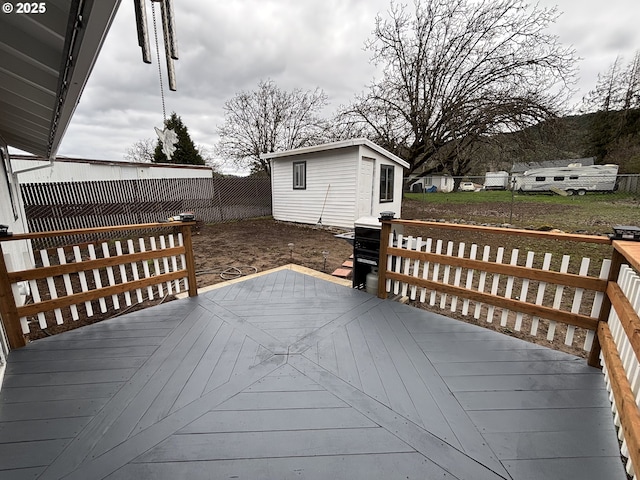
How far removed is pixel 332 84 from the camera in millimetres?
14578

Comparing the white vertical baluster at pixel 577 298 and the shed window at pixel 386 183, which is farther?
the shed window at pixel 386 183

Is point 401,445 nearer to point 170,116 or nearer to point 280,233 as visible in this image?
point 280,233

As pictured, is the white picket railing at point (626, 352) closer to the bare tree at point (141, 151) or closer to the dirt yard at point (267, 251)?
the dirt yard at point (267, 251)

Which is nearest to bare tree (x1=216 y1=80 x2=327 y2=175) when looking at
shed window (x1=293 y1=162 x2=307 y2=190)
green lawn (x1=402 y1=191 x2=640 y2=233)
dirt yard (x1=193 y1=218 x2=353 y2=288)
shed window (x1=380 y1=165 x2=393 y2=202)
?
shed window (x1=293 y1=162 x2=307 y2=190)

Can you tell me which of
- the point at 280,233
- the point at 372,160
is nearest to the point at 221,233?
the point at 280,233

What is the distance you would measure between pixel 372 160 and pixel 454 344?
7.18 meters

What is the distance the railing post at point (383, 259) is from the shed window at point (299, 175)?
6651mm

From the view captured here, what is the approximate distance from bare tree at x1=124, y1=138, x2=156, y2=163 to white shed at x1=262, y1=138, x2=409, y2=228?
729 inches

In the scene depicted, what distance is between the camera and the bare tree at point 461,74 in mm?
8977

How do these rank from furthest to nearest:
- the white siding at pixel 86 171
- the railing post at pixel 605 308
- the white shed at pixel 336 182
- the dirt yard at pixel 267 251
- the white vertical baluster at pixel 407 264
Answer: the white siding at pixel 86 171
the white shed at pixel 336 182
the dirt yard at pixel 267 251
the white vertical baluster at pixel 407 264
the railing post at pixel 605 308

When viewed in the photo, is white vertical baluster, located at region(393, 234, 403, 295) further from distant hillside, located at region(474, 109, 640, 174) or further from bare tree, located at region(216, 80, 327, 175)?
bare tree, located at region(216, 80, 327, 175)

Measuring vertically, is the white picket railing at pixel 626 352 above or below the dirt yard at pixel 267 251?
A: above

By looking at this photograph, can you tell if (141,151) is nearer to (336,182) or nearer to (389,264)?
(336,182)

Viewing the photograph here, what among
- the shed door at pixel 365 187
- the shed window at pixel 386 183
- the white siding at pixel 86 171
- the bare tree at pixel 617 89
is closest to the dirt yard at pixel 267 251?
the shed door at pixel 365 187
